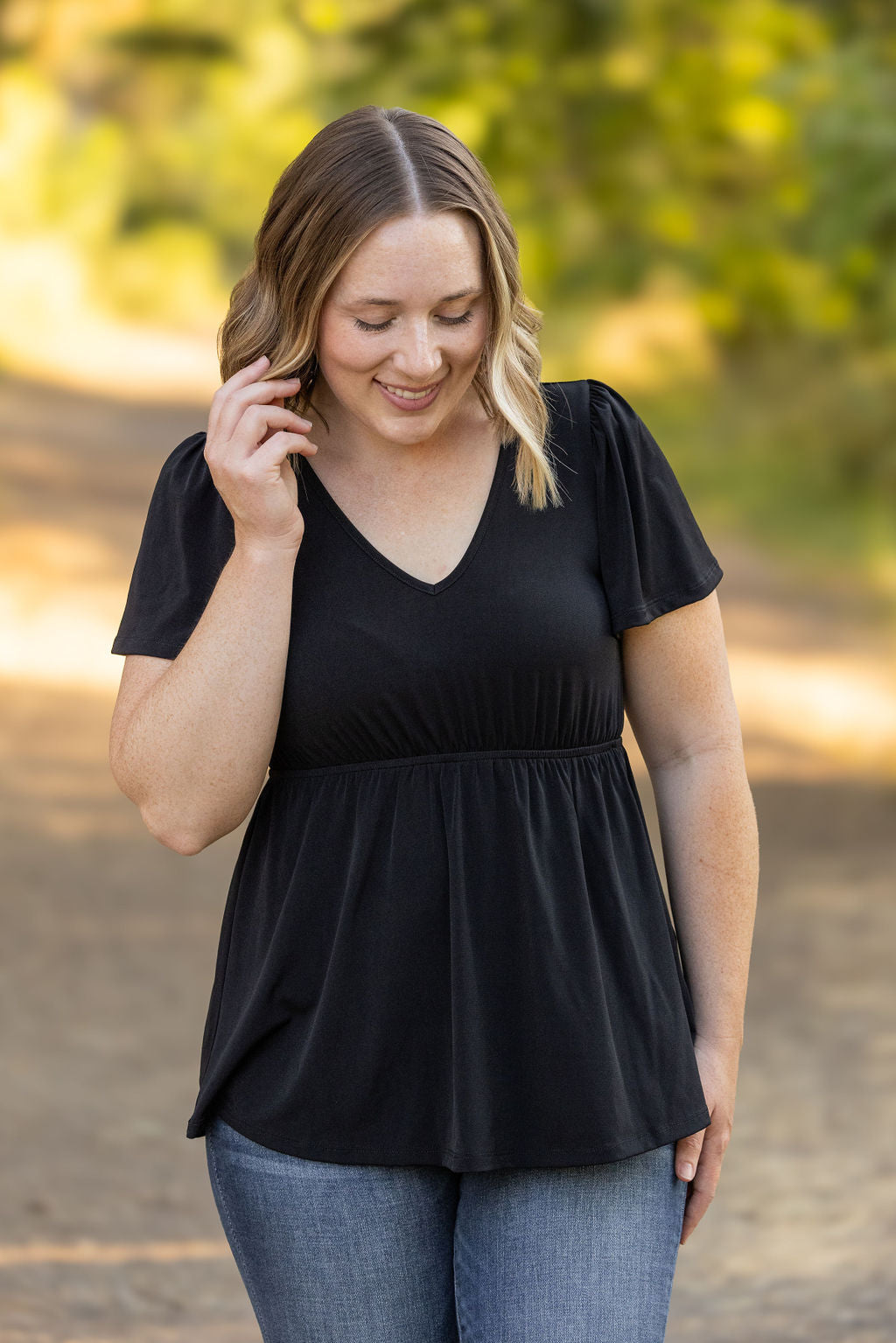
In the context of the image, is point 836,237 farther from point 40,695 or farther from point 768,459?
point 768,459

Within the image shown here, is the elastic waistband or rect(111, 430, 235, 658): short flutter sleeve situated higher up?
rect(111, 430, 235, 658): short flutter sleeve

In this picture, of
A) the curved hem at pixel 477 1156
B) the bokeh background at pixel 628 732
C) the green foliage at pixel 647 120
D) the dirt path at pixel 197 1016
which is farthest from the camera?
the green foliage at pixel 647 120

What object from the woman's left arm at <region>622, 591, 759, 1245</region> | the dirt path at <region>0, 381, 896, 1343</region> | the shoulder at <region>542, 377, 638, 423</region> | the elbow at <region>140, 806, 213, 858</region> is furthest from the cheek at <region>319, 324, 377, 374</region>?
the dirt path at <region>0, 381, 896, 1343</region>

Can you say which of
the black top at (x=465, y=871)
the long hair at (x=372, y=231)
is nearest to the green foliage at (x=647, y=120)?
the long hair at (x=372, y=231)

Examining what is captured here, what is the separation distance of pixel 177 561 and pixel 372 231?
1.28 ft

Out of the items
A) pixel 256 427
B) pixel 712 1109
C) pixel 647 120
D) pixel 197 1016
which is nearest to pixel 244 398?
pixel 256 427

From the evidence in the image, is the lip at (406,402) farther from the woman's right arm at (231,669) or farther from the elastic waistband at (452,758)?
the elastic waistband at (452,758)

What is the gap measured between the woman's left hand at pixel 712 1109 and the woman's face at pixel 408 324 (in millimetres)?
718

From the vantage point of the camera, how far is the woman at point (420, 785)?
5.37 ft

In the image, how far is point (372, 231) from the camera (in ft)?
5.42

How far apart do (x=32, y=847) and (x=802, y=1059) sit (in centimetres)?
353

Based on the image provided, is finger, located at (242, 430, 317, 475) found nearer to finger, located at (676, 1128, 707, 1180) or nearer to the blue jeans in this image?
the blue jeans

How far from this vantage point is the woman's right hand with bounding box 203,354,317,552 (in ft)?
5.38

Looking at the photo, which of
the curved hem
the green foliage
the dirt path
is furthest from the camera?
the green foliage
